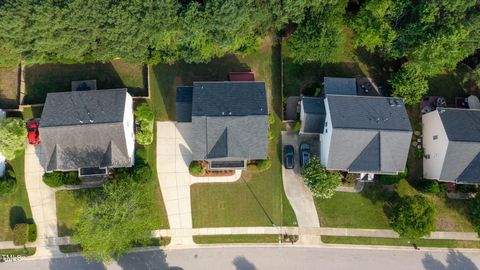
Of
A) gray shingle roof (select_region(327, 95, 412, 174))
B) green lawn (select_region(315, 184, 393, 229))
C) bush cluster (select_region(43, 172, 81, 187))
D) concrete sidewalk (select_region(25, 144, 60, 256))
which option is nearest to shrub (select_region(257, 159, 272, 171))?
gray shingle roof (select_region(327, 95, 412, 174))

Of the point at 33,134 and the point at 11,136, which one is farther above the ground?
the point at 11,136

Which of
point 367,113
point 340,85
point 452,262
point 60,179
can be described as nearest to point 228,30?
point 340,85

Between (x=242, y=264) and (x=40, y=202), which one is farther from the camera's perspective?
(x=40, y=202)

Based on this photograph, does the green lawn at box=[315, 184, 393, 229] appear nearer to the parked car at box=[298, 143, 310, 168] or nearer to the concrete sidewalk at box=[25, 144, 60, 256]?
the parked car at box=[298, 143, 310, 168]

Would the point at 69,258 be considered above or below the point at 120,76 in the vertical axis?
below

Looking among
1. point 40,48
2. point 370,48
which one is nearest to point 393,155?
point 370,48

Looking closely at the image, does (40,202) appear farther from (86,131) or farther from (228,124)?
(228,124)

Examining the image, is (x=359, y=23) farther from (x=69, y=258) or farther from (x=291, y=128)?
(x=69, y=258)
